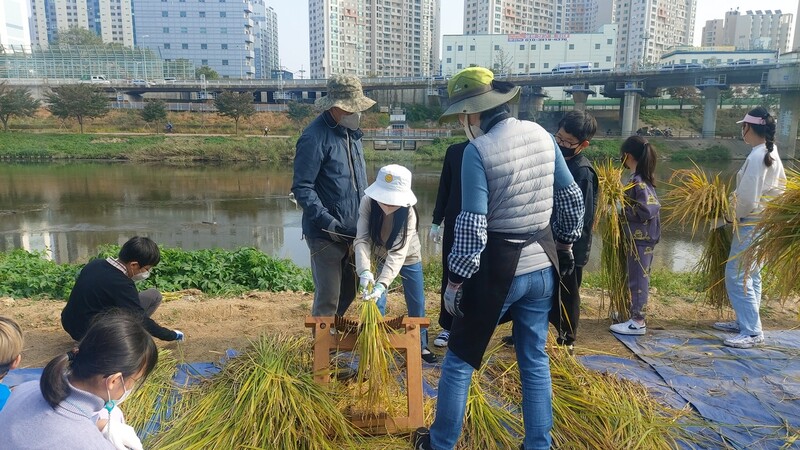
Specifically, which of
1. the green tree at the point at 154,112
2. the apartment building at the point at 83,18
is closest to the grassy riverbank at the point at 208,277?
the green tree at the point at 154,112

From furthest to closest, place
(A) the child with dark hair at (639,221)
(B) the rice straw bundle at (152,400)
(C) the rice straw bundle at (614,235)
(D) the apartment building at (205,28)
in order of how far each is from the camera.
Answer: (D) the apartment building at (205,28)
(C) the rice straw bundle at (614,235)
(A) the child with dark hair at (639,221)
(B) the rice straw bundle at (152,400)

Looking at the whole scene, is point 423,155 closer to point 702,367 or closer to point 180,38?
point 702,367

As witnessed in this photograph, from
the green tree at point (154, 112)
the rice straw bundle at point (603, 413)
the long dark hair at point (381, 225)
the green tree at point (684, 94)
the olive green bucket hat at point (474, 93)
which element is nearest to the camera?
the olive green bucket hat at point (474, 93)

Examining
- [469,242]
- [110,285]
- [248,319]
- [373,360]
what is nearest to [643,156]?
[469,242]

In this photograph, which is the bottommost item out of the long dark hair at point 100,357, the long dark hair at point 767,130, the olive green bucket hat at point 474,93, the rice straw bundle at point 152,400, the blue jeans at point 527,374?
the rice straw bundle at point 152,400

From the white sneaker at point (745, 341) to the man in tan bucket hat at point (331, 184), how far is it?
2714mm

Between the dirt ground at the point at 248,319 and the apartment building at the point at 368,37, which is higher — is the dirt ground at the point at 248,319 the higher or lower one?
the lower one

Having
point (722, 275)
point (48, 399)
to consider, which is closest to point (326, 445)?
point (48, 399)

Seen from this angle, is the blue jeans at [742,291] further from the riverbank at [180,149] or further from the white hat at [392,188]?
the riverbank at [180,149]

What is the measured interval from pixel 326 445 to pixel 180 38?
3673 inches

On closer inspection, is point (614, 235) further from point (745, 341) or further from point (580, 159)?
point (745, 341)

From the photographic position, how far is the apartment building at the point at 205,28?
3255 inches

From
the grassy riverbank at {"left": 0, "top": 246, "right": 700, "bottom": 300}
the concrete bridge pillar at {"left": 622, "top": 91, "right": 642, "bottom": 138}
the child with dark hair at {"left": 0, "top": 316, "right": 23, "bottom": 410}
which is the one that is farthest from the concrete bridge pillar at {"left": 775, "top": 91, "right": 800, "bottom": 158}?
the child with dark hair at {"left": 0, "top": 316, "right": 23, "bottom": 410}

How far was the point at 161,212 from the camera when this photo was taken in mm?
15164
